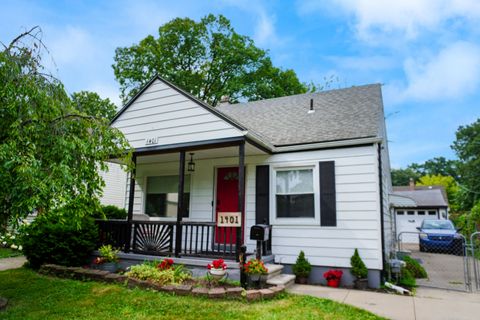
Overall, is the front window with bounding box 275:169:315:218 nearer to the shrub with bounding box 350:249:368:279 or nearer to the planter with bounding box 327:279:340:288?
the shrub with bounding box 350:249:368:279

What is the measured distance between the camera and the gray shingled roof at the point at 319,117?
6715 millimetres

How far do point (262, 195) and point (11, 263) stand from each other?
22.6 feet

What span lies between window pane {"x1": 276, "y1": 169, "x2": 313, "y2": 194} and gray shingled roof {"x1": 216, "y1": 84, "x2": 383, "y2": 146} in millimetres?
695

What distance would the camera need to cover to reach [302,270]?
241 inches

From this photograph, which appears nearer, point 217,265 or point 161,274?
point 217,265

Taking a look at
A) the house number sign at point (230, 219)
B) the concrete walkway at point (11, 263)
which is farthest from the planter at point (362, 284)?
the concrete walkway at point (11, 263)

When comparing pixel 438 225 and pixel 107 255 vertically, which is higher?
pixel 438 225

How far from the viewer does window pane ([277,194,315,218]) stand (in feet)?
21.7

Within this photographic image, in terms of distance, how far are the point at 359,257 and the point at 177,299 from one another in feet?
11.6

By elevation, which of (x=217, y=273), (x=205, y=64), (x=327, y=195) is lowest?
(x=217, y=273)

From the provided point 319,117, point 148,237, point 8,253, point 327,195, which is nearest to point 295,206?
point 327,195

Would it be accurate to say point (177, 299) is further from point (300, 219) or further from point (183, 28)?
point (183, 28)

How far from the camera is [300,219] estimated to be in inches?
260

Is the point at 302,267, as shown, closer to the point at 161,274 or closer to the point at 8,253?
the point at 161,274
